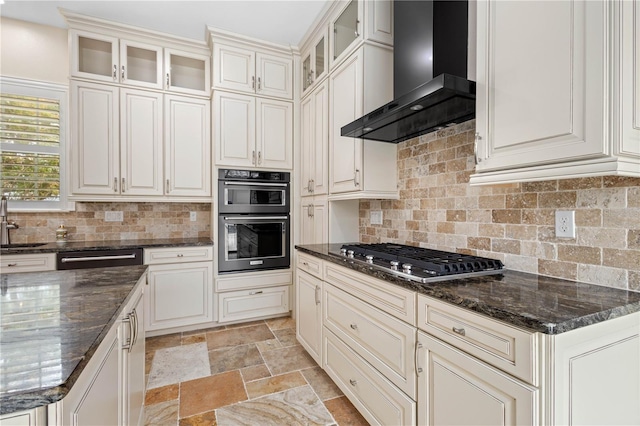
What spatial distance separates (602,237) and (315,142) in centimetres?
225

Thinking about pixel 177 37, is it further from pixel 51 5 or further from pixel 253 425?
pixel 253 425

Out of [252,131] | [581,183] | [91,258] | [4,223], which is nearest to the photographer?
[581,183]

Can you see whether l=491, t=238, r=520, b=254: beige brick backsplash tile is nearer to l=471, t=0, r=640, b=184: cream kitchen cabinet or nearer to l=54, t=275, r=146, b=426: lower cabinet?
l=471, t=0, r=640, b=184: cream kitchen cabinet

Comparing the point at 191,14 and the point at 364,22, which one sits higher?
the point at 191,14

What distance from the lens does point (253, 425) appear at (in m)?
1.74

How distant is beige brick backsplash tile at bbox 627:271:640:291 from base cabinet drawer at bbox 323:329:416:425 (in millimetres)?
951

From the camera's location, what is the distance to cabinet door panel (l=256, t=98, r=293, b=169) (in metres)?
3.26

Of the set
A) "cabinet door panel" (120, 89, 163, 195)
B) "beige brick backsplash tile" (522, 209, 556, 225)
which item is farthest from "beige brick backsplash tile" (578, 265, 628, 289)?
"cabinet door panel" (120, 89, 163, 195)

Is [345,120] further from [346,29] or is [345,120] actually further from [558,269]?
[558,269]

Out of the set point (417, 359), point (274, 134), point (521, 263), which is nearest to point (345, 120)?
point (274, 134)

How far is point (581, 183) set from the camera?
128 cm

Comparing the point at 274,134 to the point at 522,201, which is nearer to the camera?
the point at 522,201

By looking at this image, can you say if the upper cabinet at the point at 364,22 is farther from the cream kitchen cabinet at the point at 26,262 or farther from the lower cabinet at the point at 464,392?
the cream kitchen cabinet at the point at 26,262

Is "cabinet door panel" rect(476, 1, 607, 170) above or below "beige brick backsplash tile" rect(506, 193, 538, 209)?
above
